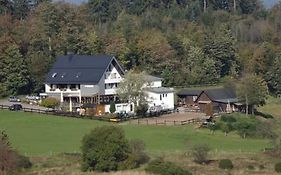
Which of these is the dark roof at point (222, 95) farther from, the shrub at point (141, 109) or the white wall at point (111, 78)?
the white wall at point (111, 78)

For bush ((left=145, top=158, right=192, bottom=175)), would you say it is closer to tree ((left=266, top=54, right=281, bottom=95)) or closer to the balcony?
the balcony

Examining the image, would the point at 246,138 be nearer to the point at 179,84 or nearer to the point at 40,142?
the point at 40,142

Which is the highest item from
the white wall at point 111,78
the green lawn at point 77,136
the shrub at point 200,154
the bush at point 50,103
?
the white wall at point 111,78

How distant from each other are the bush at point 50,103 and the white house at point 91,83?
3.38 ft

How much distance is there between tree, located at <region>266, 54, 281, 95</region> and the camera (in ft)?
189

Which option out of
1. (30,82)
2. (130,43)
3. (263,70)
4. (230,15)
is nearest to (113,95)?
(30,82)

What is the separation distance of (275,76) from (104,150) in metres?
30.1

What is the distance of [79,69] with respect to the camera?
52.7m

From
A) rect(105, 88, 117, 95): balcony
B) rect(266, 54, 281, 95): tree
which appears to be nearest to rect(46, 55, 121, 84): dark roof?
rect(105, 88, 117, 95): balcony

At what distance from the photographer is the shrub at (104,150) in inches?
1208

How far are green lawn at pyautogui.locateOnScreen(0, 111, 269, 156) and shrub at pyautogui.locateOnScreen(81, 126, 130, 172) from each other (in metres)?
2.47

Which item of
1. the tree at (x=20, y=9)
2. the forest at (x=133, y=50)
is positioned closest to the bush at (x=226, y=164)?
the forest at (x=133, y=50)

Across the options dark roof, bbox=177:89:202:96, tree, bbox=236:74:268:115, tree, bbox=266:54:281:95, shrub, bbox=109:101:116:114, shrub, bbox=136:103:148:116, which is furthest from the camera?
tree, bbox=266:54:281:95

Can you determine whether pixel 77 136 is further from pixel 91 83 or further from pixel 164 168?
pixel 91 83
